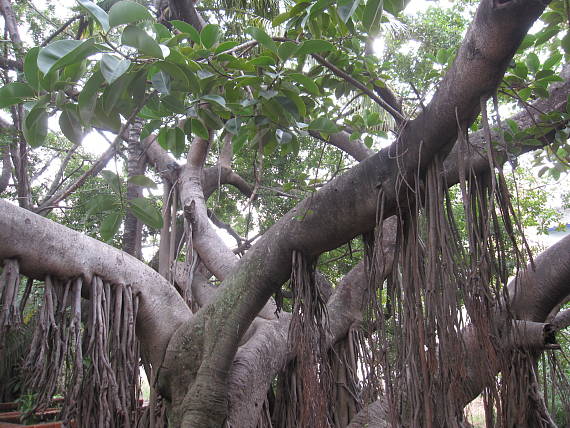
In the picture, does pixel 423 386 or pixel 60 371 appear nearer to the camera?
pixel 423 386

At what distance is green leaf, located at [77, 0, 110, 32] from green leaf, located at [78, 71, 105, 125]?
188mm

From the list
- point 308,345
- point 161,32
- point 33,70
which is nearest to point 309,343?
point 308,345

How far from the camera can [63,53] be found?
117 cm

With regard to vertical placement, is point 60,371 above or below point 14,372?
below

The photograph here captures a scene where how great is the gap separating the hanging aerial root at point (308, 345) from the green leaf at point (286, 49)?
35.8 inches

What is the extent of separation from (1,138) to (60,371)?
2273 mm

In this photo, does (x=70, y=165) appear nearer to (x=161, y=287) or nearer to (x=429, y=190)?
(x=161, y=287)

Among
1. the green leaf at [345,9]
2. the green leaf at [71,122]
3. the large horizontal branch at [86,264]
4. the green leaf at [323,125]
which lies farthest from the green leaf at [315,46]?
the large horizontal branch at [86,264]

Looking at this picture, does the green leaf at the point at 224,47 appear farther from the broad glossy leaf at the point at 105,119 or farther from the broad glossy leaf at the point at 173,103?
the broad glossy leaf at the point at 105,119

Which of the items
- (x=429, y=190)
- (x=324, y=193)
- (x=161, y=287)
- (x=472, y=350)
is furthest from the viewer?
(x=161, y=287)

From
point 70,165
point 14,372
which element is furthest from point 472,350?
point 70,165

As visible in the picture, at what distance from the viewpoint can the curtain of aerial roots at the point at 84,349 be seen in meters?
2.12

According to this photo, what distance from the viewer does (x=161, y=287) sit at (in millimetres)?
2801

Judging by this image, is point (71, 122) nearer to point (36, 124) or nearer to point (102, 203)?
point (36, 124)
